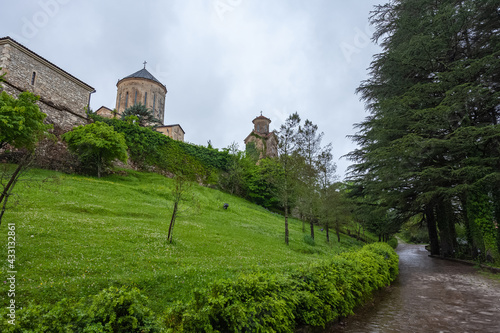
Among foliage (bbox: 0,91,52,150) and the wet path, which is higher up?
foliage (bbox: 0,91,52,150)

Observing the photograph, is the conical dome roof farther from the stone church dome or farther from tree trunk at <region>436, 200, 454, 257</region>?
tree trunk at <region>436, 200, 454, 257</region>

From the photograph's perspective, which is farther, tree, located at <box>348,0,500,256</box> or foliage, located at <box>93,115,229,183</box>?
foliage, located at <box>93,115,229,183</box>

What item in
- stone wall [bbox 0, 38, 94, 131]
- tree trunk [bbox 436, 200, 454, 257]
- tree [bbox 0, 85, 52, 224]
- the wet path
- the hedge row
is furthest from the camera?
stone wall [bbox 0, 38, 94, 131]

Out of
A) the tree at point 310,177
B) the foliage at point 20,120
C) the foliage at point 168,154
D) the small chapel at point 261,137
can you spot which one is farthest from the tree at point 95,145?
the small chapel at point 261,137

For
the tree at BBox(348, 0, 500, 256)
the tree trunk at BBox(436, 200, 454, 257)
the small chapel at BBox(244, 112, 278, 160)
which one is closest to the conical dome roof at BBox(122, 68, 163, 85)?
the small chapel at BBox(244, 112, 278, 160)

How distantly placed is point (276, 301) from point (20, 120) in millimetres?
15042

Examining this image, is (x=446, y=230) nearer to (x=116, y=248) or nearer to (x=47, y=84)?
(x=116, y=248)

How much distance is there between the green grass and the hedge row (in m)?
0.88

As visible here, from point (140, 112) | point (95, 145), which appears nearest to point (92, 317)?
point (95, 145)

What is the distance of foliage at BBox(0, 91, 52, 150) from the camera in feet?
40.8

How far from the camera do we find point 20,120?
12.8m

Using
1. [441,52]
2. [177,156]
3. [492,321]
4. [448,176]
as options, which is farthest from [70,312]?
[177,156]

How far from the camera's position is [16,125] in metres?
13.0

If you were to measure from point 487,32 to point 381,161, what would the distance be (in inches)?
418
